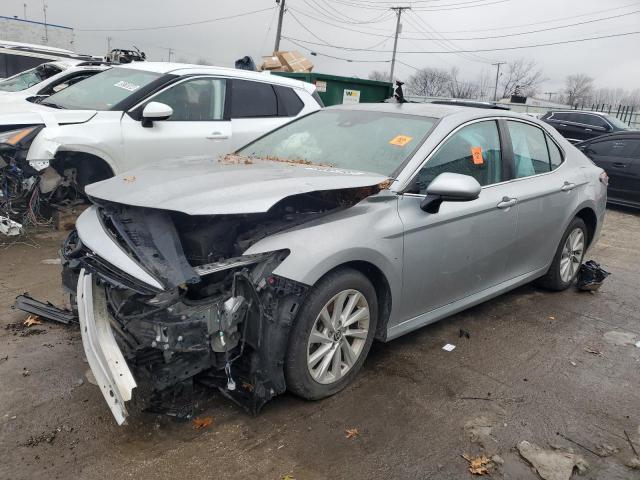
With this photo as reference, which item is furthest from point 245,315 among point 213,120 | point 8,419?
point 213,120

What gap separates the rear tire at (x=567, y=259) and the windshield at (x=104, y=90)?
460cm

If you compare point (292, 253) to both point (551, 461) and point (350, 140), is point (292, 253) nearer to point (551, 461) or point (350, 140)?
point (350, 140)

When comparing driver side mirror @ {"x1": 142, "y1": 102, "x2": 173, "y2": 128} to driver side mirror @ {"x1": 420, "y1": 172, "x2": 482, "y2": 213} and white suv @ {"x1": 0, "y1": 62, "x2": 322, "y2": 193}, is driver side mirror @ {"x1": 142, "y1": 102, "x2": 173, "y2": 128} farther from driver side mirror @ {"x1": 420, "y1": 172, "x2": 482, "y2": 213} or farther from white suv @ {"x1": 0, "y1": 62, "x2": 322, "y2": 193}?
driver side mirror @ {"x1": 420, "y1": 172, "x2": 482, "y2": 213}

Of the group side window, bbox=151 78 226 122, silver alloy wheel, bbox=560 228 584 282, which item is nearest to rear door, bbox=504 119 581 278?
silver alloy wheel, bbox=560 228 584 282

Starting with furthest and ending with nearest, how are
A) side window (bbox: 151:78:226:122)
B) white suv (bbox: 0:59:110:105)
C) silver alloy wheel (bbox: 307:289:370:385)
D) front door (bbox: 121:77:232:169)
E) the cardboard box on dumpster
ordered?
the cardboard box on dumpster, white suv (bbox: 0:59:110:105), side window (bbox: 151:78:226:122), front door (bbox: 121:77:232:169), silver alloy wheel (bbox: 307:289:370:385)

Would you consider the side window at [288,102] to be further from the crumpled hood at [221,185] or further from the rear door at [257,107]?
the crumpled hood at [221,185]

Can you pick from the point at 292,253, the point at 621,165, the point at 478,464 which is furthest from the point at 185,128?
the point at 621,165

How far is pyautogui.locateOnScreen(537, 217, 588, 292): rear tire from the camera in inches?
196

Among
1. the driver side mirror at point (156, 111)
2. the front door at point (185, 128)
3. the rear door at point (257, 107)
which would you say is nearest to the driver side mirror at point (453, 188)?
the front door at point (185, 128)

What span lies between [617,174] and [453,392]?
8650mm

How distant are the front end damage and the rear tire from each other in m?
2.86

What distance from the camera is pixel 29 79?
32.4 feet

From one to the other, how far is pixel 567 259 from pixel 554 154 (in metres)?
1.03

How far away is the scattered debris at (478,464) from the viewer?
261 centimetres
